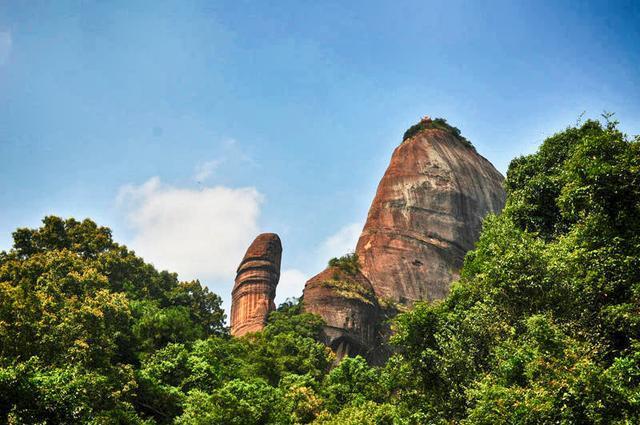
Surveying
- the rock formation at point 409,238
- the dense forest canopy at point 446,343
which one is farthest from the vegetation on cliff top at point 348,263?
the dense forest canopy at point 446,343

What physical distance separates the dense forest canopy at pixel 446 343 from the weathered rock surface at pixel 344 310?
6950mm

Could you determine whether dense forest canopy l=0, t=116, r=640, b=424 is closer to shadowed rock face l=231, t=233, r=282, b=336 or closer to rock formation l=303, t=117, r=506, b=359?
rock formation l=303, t=117, r=506, b=359

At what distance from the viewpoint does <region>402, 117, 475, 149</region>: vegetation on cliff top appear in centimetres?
6406

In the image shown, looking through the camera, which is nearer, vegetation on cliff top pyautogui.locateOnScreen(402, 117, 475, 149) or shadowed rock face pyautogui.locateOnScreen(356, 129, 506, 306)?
shadowed rock face pyautogui.locateOnScreen(356, 129, 506, 306)

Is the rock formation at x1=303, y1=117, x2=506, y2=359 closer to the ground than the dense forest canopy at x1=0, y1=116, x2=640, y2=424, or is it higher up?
higher up

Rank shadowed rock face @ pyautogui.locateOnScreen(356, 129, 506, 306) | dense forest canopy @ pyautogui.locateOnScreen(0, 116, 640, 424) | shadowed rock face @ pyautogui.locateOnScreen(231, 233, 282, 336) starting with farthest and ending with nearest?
shadowed rock face @ pyautogui.locateOnScreen(356, 129, 506, 306)
shadowed rock face @ pyautogui.locateOnScreen(231, 233, 282, 336)
dense forest canopy @ pyautogui.locateOnScreen(0, 116, 640, 424)

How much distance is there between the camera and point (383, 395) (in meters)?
28.5

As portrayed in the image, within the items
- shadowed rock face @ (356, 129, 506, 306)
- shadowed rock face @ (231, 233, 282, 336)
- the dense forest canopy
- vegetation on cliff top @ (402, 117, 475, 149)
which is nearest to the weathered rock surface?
shadowed rock face @ (356, 129, 506, 306)

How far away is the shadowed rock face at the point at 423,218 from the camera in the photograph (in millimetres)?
50312

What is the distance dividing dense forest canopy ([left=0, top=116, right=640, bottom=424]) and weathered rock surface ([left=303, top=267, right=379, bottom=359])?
6950mm

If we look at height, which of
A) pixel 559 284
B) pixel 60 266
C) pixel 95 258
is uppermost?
pixel 95 258

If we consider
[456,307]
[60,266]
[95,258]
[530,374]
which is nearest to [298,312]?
[95,258]

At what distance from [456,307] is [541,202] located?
6068 millimetres

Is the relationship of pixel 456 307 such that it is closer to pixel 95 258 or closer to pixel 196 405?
pixel 196 405
